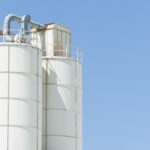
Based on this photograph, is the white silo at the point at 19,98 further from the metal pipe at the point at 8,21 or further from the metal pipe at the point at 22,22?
the metal pipe at the point at 22,22

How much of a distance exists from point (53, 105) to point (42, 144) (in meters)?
3.62

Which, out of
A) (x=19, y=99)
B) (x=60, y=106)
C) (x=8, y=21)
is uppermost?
(x=8, y=21)

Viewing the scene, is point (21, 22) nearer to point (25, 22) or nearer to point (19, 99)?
point (25, 22)

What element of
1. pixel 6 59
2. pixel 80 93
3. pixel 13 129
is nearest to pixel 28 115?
pixel 13 129

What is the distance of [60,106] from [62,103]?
0.34 m

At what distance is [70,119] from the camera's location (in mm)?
49406

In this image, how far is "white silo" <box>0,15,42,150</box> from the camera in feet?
142

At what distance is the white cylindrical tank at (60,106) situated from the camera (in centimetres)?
4869

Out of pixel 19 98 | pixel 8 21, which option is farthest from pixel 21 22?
pixel 19 98

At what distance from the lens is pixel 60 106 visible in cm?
4906

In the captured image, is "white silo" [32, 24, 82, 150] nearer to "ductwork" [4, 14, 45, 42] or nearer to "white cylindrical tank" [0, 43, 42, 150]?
"ductwork" [4, 14, 45, 42]

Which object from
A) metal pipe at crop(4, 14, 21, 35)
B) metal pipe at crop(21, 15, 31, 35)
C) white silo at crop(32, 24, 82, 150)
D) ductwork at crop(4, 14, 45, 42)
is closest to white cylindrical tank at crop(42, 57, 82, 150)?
white silo at crop(32, 24, 82, 150)

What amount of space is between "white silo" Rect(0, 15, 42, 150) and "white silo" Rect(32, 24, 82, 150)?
3570 millimetres

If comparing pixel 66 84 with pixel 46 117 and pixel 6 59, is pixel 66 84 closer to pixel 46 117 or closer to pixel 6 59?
pixel 46 117
